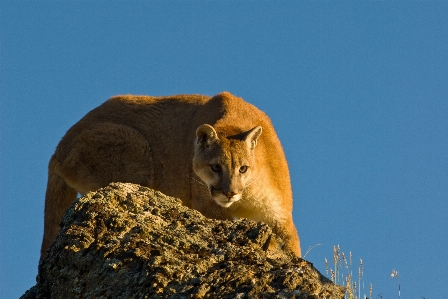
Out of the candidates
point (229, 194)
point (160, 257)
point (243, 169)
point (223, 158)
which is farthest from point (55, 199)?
point (160, 257)

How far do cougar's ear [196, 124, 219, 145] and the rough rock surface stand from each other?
5.47 metres

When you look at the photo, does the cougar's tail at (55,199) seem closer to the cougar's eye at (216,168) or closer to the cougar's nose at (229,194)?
the cougar's eye at (216,168)

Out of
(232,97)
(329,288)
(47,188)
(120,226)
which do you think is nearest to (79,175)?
(47,188)

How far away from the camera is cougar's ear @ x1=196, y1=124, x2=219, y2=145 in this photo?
11.6 meters

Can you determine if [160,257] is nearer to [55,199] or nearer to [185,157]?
[55,199]

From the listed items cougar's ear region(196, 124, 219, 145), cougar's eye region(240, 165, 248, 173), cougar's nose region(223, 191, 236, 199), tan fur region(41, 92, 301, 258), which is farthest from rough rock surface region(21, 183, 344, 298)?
cougar's ear region(196, 124, 219, 145)

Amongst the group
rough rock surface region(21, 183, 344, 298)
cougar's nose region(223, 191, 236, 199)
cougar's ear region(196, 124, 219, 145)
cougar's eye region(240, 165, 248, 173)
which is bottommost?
rough rock surface region(21, 183, 344, 298)

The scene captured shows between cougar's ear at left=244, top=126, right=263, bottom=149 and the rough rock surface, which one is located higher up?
cougar's ear at left=244, top=126, right=263, bottom=149

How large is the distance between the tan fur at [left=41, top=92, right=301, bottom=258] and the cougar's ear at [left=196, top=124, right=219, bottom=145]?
0.02 meters

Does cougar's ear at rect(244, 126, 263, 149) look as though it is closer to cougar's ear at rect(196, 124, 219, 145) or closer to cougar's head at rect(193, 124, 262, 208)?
cougar's head at rect(193, 124, 262, 208)

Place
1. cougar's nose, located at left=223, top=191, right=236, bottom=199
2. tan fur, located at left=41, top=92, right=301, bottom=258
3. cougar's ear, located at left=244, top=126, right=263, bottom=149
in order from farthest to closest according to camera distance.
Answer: cougar's ear, located at left=244, top=126, right=263, bottom=149 < tan fur, located at left=41, top=92, right=301, bottom=258 < cougar's nose, located at left=223, top=191, right=236, bottom=199

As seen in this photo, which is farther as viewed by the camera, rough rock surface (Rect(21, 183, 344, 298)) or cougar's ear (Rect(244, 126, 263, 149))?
cougar's ear (Rect(244, 126, 263, 149))

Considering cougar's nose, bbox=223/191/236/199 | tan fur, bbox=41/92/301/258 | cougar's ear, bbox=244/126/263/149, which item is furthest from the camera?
cougar's ear, bbox=244/126/263/149

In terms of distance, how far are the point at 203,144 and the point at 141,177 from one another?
138cm
